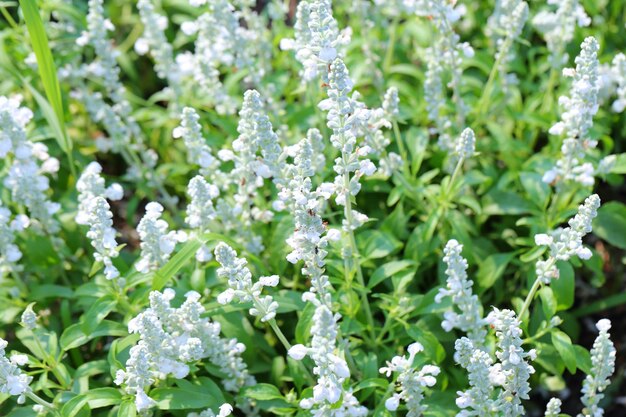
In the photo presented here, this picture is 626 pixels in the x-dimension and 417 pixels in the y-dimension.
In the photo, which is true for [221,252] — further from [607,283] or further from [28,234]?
[607,283]

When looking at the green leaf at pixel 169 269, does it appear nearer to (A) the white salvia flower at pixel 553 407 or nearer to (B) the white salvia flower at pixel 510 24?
(A) the white salvia flower at pixel 553 407

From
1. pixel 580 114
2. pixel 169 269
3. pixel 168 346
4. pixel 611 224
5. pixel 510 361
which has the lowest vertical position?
pixel 168 346

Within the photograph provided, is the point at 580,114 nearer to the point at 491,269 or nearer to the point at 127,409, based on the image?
the point at 491,269

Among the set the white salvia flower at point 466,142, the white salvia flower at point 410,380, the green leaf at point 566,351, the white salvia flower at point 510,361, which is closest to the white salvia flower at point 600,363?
the green leaf at point 566,351

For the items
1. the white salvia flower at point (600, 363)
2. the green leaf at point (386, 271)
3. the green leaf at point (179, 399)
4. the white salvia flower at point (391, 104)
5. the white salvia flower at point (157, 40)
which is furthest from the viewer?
the white salvia flower at point (157, 40)

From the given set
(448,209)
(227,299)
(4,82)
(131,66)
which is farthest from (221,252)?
(131,66)

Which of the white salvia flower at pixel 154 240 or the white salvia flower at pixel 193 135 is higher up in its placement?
the white salvia flower at pixel 193 135

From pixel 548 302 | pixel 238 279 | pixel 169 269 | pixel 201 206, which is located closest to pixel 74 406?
pixel 169 269
